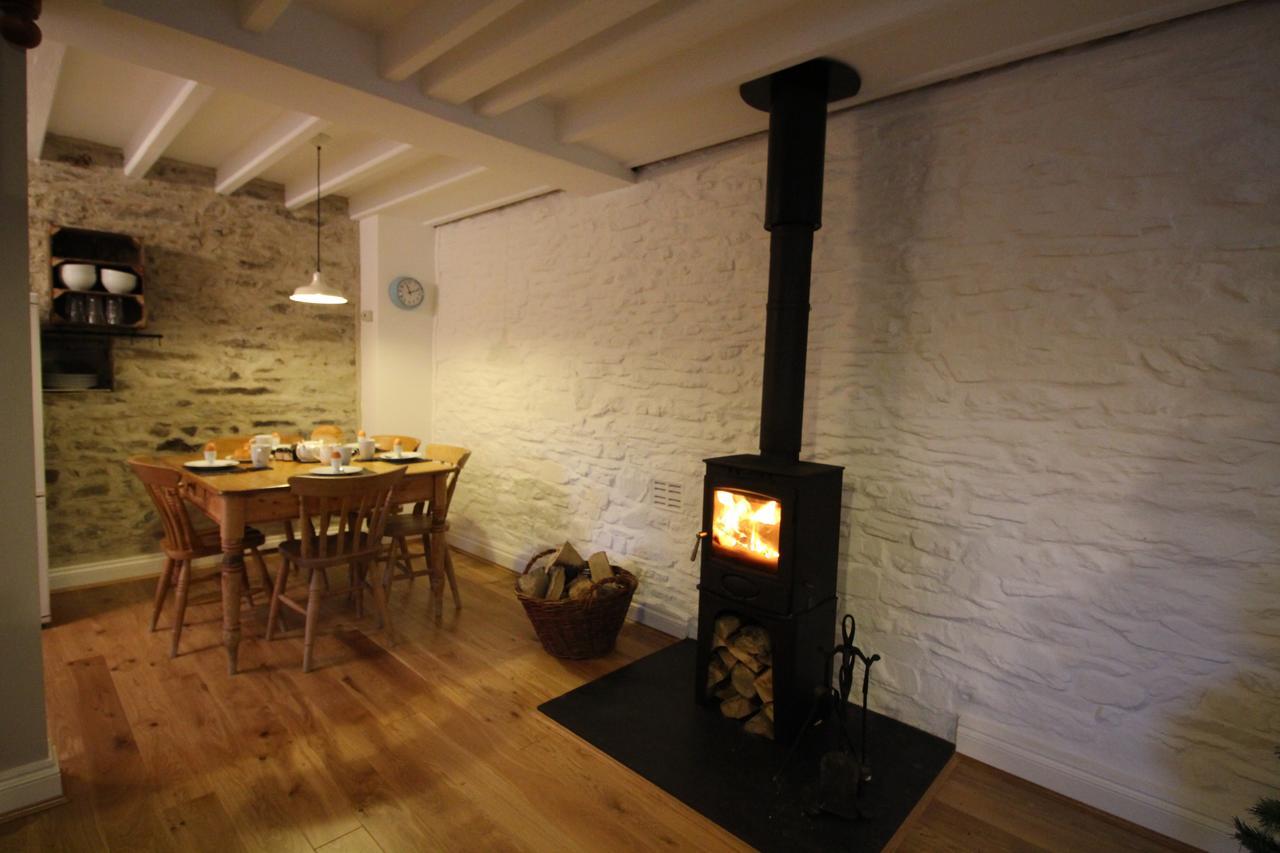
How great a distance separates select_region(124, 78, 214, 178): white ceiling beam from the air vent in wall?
2755mm

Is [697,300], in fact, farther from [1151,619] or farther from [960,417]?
[1151,619]

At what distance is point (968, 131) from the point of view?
7.54 ft

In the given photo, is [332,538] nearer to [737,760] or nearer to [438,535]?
[438,535]

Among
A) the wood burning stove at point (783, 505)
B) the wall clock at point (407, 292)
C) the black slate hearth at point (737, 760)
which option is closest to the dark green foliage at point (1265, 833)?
the black slate hearth at point (737, 760)

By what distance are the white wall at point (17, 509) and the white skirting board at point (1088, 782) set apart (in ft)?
10.1

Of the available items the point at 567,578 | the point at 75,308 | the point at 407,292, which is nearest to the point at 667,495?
the point at 567,578

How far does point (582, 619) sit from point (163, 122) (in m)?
3.18

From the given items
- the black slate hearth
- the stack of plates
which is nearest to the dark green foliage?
the black slate hearth

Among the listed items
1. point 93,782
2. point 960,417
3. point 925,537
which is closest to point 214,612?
point 93,782

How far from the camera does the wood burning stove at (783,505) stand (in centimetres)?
225

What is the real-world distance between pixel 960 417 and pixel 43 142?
483cm

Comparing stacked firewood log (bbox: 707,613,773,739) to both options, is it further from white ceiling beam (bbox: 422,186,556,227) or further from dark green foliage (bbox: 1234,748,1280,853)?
white ceiling beam (bbox: 422,186,556,227)

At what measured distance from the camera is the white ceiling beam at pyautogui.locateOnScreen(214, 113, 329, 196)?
3158mm

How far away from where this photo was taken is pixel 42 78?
2707mm
